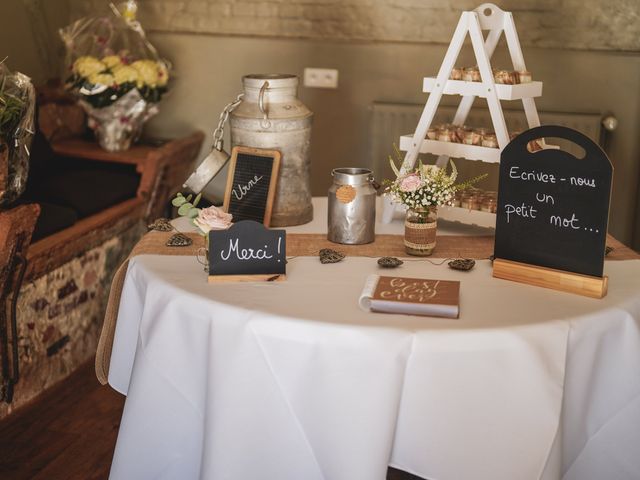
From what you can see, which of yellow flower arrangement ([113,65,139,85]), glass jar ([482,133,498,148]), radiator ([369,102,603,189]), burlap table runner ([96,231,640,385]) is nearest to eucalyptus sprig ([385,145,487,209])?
burlap table runner ([96,231,640,385])

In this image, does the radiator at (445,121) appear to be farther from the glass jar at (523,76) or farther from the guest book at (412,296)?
the guest book at (412,296)

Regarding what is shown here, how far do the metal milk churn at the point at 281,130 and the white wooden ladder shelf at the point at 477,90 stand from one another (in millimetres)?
266

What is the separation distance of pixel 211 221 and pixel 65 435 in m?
1.25

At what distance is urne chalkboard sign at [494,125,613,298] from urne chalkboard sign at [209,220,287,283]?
1.61 ft

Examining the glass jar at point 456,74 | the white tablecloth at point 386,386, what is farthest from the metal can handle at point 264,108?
the white tablecloth at point 386,386

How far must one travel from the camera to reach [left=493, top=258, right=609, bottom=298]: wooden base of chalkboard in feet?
5.67

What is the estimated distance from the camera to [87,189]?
3.41 m

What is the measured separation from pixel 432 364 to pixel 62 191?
2.22 m

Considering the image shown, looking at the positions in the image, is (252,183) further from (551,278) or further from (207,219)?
(551,278)

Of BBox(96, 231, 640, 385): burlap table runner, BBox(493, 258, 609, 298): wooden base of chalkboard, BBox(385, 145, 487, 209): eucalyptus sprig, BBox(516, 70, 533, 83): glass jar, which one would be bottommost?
BBox(96, 231, 640, 385): burlap table runner

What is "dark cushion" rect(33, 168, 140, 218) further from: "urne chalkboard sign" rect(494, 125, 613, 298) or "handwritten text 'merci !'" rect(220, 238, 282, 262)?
"urne chalkboard sign" rect(494, 125, 613, 298)

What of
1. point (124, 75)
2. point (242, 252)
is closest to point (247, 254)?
point (242, 252)

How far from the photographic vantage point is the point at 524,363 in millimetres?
1539

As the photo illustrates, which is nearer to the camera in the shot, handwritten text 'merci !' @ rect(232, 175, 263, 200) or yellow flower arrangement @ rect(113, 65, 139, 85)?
handwritten text 'merci !' @ rect(232, 175, 263, 200)
